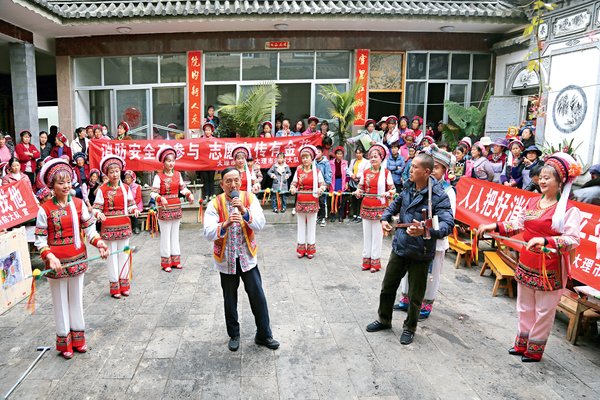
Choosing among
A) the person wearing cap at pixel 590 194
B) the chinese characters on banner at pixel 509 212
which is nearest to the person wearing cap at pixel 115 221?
the chinese characters on banner at pixel 509 212

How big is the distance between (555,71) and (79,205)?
29.1 feet

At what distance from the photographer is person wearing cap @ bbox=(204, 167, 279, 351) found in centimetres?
404

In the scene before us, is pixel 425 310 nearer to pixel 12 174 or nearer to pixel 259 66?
pixel 12 174

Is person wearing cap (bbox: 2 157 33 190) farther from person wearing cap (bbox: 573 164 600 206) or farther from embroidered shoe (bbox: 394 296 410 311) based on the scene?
person wearing cap (bbox: 573 164 600 206)

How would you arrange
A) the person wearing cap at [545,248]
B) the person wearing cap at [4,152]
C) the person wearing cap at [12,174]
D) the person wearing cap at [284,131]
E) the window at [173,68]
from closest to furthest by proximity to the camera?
the person wearing cap at [545,248], the person wearing cap at [12,174], the person wearing cap at [4,152], the person wearing cap at [284,131], the window at [173,68]

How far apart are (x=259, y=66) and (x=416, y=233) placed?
27.7 feet

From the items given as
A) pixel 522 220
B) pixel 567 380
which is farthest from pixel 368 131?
pixel 567 380

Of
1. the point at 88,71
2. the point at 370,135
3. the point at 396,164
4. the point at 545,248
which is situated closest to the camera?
the point at 545,248

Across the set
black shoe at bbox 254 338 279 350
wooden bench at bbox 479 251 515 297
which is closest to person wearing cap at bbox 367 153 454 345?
black shoe at bbox 254 338 279 350

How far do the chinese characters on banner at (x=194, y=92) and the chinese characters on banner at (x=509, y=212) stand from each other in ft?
22.2

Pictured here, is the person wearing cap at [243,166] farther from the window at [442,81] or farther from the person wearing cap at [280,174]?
the window at [442,81]

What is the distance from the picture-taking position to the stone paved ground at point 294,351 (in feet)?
11.9

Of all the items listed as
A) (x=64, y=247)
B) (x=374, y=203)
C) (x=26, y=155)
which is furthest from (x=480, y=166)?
(x=26, y=155)

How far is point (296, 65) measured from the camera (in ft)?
37.0
